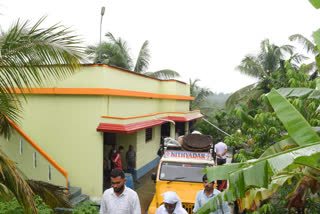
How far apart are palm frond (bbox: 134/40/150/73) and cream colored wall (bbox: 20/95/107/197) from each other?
1204 cm

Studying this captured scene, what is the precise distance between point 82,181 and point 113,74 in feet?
11.8

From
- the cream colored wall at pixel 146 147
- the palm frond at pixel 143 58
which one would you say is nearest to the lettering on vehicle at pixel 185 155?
the cream colored wall at pixel 146 147

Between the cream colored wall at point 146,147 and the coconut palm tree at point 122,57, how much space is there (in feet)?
22.1

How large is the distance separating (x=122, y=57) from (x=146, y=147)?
8574mm

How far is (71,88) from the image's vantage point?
876 centimetres

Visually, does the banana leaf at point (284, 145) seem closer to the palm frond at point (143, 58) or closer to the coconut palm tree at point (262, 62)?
the coconut palm tree at point (262, 62)

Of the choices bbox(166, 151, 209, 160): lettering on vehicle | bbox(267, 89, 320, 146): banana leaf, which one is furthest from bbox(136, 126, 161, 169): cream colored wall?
bbox(267, 89, 320, 146): banana leaf

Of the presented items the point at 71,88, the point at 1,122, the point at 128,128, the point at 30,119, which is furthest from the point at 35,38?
the point at 30,119

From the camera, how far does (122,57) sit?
751 inches

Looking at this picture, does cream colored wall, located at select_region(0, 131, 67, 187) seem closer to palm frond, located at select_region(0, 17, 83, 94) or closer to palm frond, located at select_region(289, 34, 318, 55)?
palm frond, located at select_region(0, 17, 83, 94)

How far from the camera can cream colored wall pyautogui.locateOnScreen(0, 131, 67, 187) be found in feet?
24.1

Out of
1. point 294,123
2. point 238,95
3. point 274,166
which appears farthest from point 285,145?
point 238,95

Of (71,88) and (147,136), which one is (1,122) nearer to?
(71,88)

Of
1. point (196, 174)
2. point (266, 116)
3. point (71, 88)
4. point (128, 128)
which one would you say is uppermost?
point (71, 88)
